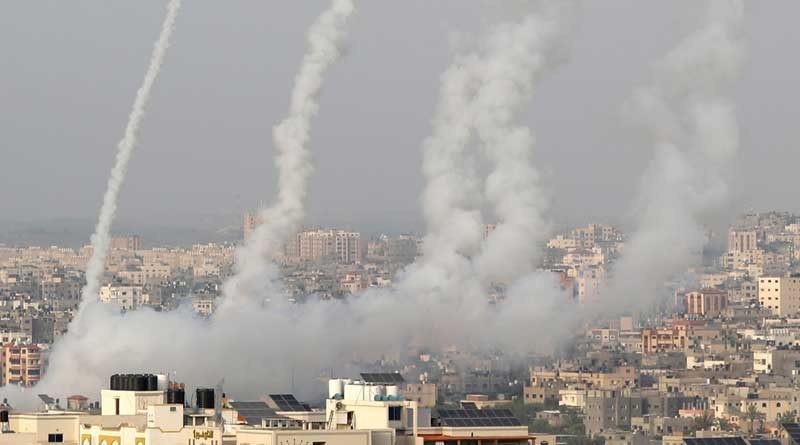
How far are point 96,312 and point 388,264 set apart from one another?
44585 millimetres

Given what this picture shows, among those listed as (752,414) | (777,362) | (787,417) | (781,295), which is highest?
(781,295)

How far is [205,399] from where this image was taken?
134 ft

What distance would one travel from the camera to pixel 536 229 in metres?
61.9

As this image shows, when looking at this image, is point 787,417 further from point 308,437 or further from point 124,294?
point 308,437

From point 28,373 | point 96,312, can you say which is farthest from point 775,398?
point 96,312

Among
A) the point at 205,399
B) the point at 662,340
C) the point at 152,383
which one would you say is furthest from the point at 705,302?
the point at 152,383

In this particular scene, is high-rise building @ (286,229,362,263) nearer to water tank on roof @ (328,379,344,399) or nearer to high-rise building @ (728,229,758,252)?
high-rise building @ (728,229,758,252)

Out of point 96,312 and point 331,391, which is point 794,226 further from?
point 331,391

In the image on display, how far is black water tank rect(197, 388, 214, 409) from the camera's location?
40.6 metres

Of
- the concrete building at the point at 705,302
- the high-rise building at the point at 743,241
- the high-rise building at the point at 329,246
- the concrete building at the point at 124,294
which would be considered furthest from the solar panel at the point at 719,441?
the high-rise building at the point at 743,241

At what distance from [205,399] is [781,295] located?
87.7 meters

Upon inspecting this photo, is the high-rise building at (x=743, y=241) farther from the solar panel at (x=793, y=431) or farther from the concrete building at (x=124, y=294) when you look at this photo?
the solar panel at (x=793, y=431)

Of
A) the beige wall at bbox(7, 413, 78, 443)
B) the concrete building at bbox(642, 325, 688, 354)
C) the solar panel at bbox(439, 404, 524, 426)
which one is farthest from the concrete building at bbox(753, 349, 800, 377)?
the beige wall at bbox(7, 413, 78, 443)

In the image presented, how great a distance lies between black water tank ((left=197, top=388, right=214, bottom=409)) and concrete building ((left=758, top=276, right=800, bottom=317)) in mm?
85862
